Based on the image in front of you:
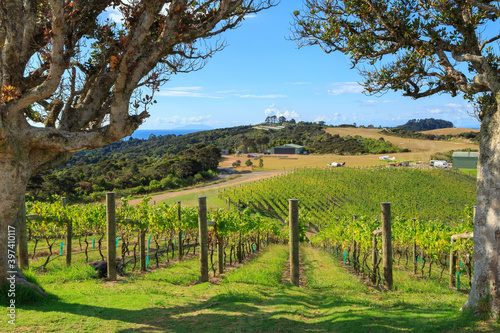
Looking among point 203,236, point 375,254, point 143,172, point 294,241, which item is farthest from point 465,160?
point 203,236

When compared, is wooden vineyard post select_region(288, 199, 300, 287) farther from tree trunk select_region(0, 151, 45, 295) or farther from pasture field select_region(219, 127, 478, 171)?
pasture field select_region(219, 127, 478, 171)

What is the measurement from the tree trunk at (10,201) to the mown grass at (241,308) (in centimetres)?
72

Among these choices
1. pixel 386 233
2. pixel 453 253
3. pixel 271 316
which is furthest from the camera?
pixel 453 253

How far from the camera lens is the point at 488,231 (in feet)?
15.5

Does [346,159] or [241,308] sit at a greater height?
[346,159]

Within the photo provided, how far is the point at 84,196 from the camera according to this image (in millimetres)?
34406

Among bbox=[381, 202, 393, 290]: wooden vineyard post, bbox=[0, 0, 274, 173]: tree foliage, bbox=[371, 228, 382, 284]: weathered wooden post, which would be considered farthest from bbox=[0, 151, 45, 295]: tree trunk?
bbox=[371, 228, 382, 284]: weathered wooden post

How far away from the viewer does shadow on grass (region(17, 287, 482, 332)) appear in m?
4.51

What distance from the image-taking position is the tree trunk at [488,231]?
15.2 ft

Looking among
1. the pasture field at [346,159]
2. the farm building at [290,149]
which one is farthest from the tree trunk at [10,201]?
the farm building at [290,149]

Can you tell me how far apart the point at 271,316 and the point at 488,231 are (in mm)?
3378

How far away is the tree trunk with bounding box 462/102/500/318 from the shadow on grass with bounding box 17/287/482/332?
0.38 meters

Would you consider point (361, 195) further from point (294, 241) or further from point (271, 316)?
point (271, 316)

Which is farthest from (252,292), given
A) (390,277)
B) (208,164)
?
(208,164)
